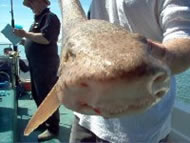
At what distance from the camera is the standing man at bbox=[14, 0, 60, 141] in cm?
366

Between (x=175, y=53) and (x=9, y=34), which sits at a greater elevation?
(x=175, y=53)

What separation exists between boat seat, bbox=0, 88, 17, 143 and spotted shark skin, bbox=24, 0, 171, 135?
281 cm

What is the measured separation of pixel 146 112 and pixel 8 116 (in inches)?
118

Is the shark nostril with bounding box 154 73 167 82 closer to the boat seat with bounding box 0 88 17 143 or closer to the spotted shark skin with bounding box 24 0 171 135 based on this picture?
the spotted shark skin with bounding box 24 0 171 135

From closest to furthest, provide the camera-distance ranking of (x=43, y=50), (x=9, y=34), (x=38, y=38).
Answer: (x=38, y=38), (x=43, y=50), (x=9, y=34)

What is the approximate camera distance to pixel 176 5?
1.09 metres

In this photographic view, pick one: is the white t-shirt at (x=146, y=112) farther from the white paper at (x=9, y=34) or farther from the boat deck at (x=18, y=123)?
the white paper at (x=9, y=34)

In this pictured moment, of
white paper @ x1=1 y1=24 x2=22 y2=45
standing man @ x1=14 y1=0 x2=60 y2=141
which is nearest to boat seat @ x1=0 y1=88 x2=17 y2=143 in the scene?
standing man @ x1=14 y1=0 x2=60 y2=141

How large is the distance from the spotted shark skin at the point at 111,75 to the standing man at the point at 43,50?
2.93 m

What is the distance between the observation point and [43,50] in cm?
372

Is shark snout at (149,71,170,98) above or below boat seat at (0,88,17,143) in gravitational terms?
above

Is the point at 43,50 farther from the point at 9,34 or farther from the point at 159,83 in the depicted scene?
the point at 159,83

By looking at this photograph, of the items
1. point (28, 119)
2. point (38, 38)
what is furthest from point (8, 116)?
point (38, 38)

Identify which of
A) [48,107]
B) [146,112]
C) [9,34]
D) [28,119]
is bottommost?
[28,119]
